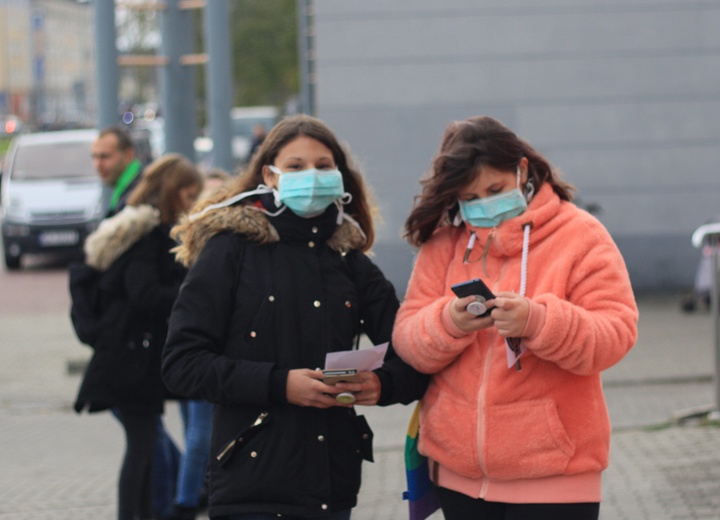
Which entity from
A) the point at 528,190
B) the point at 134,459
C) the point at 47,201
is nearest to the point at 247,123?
the point at 47,201

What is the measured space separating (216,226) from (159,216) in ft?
7.19

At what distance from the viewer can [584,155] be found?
1230 centimetres

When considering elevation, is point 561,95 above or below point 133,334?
above

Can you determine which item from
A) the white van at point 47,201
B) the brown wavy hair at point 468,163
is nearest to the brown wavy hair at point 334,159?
the brown wavy hair at point 468,163

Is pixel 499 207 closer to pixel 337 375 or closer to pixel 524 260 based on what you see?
pixel 524 260

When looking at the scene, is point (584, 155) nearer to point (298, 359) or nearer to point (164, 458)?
point (164, 458)

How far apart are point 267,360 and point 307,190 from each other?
508 mm

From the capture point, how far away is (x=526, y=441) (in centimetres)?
318

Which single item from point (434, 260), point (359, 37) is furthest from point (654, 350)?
point (434, 260)

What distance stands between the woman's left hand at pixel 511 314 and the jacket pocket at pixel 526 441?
0.26 m

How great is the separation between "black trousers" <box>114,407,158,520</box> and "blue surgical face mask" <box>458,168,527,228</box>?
2591mm

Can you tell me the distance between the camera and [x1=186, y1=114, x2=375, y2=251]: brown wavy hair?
139 inches

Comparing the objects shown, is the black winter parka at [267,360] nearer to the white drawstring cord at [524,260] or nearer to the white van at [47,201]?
the white drawstring cord at [524,260]

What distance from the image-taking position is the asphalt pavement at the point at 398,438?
5965 mm
